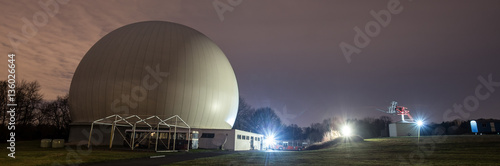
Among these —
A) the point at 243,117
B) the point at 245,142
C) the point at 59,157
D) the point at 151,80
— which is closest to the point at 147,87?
the point at 151,80

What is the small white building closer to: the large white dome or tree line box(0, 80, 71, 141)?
the large white dome

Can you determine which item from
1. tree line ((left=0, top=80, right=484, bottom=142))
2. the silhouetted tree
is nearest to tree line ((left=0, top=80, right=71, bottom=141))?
tree line ((left=0, top=80, right=484, bottom=142))

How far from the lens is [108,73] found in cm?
3044

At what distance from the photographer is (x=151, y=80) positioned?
3008 centimetres

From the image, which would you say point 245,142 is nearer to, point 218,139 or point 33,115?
point 218,139

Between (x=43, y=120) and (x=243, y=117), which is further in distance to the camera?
(x=243, y=117)

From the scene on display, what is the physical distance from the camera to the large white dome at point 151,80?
1168 inches

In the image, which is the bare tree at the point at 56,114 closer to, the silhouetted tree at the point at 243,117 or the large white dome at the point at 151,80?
the large white dome at the point at 151,80

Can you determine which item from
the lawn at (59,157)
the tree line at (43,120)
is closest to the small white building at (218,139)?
the lawn at (59,157)

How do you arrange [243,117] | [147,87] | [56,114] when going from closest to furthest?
1. [147,87]
2. [56,114]
3. [243,117]

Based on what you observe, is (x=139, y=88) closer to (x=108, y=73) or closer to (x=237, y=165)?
(x=108, y=73)

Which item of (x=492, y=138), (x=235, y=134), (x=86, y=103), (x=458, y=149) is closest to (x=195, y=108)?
(x=235, y=134)

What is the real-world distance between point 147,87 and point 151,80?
93 centimetres

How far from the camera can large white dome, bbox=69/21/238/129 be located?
97.3ft
